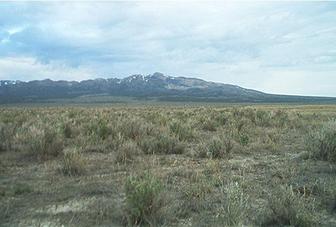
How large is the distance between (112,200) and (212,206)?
1.89m

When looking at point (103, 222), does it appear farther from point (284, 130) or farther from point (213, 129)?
point (284, 130)

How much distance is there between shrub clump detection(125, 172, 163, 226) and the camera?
7.39 meters

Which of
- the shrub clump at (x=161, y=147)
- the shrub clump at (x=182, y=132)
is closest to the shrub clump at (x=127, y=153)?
the shrub clump at (x=161, y=147)

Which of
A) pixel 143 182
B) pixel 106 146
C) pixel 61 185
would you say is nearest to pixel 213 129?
pixel 106 146

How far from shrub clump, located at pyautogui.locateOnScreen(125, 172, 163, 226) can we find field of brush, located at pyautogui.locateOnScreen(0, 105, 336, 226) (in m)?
0.02

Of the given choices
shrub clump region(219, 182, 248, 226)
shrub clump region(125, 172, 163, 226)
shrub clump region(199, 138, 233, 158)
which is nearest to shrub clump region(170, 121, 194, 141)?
shrub clump region(199, 138, 233, 158)

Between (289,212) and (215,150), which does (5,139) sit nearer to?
(215,150)

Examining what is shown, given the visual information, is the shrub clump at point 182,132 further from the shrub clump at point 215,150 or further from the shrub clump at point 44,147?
the shrub clump at point 44,147

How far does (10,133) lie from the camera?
18.3 meters

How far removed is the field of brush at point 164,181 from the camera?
24.7 ft

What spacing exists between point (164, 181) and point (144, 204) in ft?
8.76

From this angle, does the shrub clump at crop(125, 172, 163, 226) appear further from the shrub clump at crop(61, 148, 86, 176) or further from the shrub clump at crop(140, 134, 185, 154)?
→ the shrub clump at crop(140, 134, 185, 154)

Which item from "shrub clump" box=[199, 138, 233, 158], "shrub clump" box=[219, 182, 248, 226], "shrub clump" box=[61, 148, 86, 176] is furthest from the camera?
"shrub clump" box=[199, 138, 233, 158]

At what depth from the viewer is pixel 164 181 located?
33.2 feet
